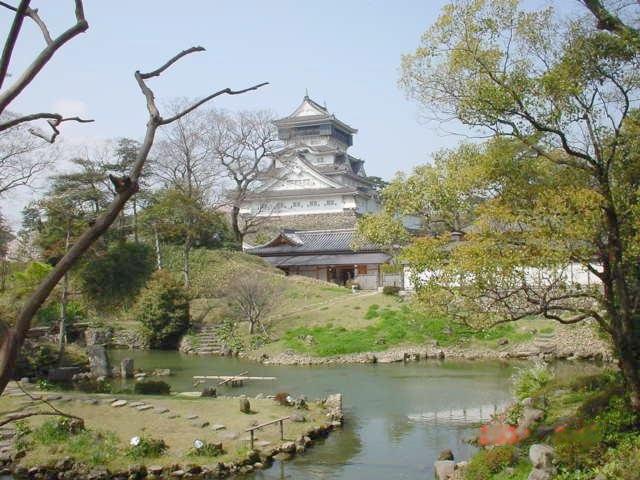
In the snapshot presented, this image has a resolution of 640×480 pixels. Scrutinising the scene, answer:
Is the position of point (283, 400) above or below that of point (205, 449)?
above

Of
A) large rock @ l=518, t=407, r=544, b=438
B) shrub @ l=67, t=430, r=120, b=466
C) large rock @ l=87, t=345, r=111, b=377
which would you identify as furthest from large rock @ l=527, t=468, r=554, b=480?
large rock @ l=87, t=345, r=111, b=377

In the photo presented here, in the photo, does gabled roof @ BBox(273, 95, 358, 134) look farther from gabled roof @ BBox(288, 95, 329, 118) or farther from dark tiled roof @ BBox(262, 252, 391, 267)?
dark tiled roof @ BBox(262, 252, 391, 267)

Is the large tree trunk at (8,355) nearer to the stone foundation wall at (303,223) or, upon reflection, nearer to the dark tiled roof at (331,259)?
the dark tiled roof at (331,259)

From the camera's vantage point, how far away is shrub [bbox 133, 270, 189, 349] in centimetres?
2880

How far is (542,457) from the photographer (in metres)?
8.54

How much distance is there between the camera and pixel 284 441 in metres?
11.9

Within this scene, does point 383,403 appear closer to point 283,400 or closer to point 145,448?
point 283,400

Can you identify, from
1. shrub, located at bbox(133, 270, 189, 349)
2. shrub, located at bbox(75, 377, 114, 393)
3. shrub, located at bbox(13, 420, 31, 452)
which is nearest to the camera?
shrub, located at bbox(13, 420, 31, 452)

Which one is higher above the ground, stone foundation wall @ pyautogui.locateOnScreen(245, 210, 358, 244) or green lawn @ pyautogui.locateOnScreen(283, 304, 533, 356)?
stone foundation wall @ pyautogui.locateOnScreen(245, 210, 358, 244)

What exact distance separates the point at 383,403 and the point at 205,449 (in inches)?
256

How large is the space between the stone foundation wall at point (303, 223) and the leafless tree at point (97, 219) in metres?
41.9

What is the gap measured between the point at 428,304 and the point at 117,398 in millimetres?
7544

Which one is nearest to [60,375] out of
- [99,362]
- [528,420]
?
[99,362]

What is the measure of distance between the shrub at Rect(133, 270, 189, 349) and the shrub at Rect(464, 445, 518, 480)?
21.3m
